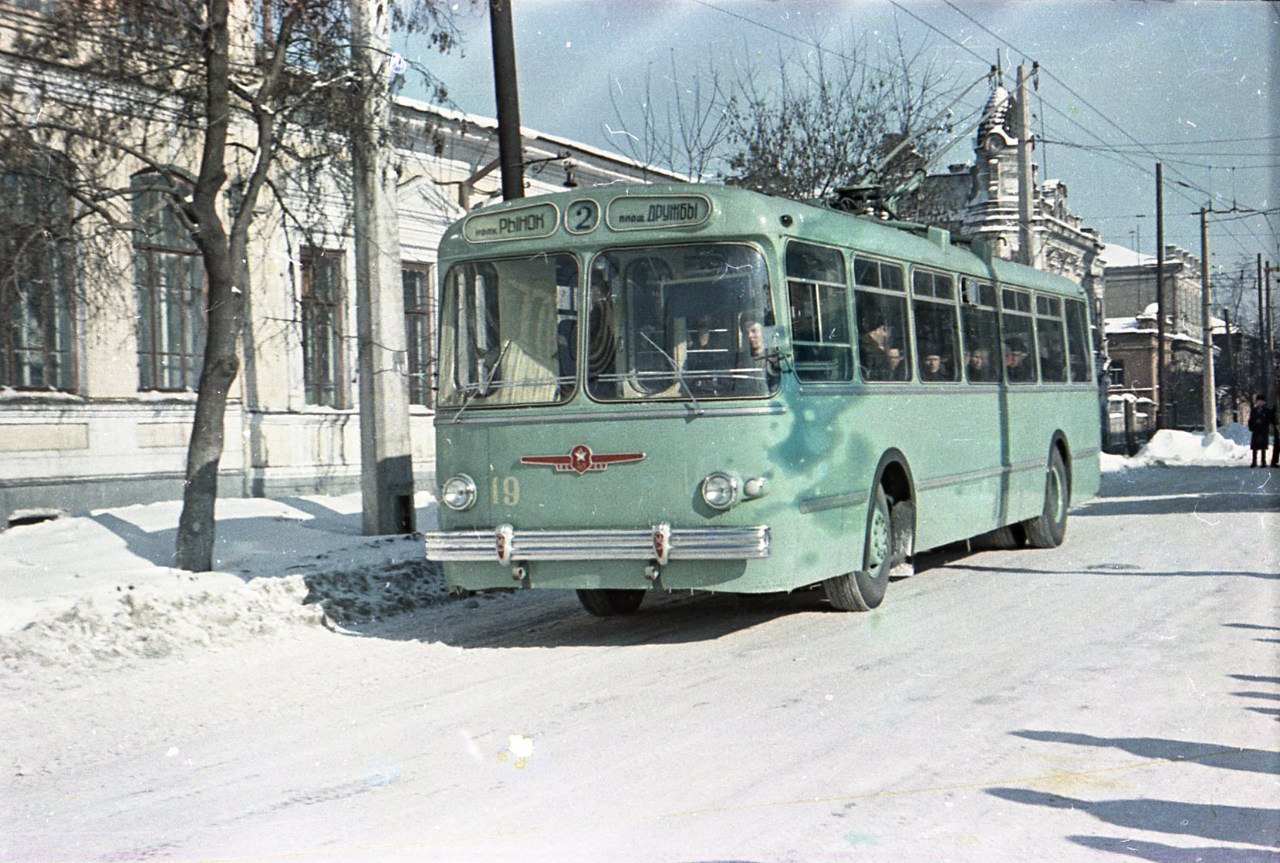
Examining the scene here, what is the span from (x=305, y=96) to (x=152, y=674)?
250 inches

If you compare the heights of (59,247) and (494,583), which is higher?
(59,247)

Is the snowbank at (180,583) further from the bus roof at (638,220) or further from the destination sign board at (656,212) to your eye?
the destination sign board at (656,212)

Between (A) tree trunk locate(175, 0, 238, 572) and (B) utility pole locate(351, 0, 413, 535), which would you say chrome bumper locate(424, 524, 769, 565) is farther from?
(B) utility pole locate(351, 0, 413, 535)

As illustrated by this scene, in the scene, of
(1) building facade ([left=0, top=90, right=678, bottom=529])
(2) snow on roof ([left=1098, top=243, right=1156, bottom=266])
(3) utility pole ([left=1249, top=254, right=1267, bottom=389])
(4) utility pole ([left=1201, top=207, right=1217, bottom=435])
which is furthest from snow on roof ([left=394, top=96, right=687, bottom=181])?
(2) snow on roof ([left=1098, top=243, right=1156, bottom=266])

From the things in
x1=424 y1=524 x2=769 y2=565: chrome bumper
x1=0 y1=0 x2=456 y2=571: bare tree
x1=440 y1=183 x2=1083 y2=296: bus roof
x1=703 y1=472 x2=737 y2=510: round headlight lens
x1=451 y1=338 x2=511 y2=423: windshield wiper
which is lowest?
x1=424 y1=524 x2=769 y2=565: chrome bumper

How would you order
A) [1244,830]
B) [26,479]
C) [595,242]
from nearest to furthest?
1. [1244,830]
2. [595,242]
3. [26,479]

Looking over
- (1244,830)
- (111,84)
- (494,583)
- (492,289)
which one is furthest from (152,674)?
(1244,830)

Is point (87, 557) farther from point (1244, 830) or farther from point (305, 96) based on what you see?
point (1244, 830)

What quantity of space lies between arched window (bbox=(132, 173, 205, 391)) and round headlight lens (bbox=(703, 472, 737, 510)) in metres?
11.4

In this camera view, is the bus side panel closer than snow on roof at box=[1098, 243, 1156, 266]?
Yes

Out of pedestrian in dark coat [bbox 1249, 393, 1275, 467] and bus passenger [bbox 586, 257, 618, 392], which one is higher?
bus passenger [bbox 586, 257, 618, 392]

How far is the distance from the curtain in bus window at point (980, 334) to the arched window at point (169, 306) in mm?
10175

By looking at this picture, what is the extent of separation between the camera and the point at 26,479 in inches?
698

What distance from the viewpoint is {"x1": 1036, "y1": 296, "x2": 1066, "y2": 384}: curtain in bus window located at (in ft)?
56.1
